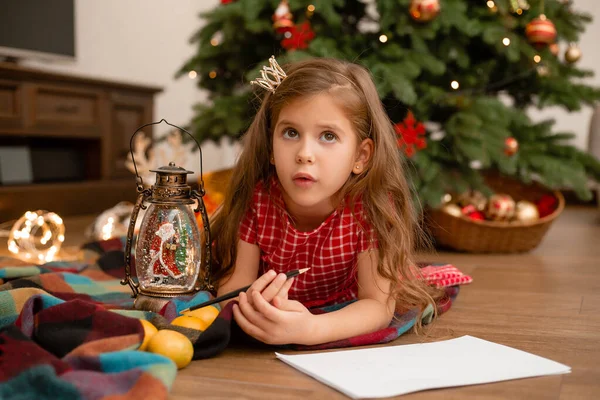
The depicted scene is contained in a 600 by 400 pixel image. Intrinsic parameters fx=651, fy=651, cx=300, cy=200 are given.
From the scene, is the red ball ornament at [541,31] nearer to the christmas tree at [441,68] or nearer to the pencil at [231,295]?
the christmas tree at [441,68]

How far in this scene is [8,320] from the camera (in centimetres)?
106

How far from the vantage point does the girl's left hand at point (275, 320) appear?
0.98 metres

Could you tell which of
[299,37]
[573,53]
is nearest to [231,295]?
[299,37]

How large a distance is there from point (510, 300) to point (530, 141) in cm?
94

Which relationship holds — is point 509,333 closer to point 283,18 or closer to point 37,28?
point 283,18

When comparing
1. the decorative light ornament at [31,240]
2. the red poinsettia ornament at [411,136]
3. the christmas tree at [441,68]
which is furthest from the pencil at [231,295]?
the red poinsettia ornament at [411,136]

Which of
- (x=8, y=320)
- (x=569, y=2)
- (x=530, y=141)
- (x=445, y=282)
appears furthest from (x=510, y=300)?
(x=569, y=2)

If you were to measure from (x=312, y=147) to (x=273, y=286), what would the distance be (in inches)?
10.3

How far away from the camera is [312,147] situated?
1.11 meters

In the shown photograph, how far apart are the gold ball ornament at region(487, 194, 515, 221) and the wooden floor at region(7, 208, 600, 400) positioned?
149 mm

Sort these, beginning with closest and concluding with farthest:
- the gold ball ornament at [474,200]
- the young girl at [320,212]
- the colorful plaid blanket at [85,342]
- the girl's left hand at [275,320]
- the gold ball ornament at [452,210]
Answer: the colorful plaid blanket at [85,342]
the girl's left hand at [275,320]
the young girl at [320,212]
the gold ball ornament at [452,210]
the gold ball ornament at [474,200]

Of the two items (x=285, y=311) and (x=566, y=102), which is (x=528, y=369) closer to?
(x=285, y=311)

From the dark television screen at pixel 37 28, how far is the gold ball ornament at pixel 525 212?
7.53 ft

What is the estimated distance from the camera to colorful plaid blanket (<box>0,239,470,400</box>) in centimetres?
78
